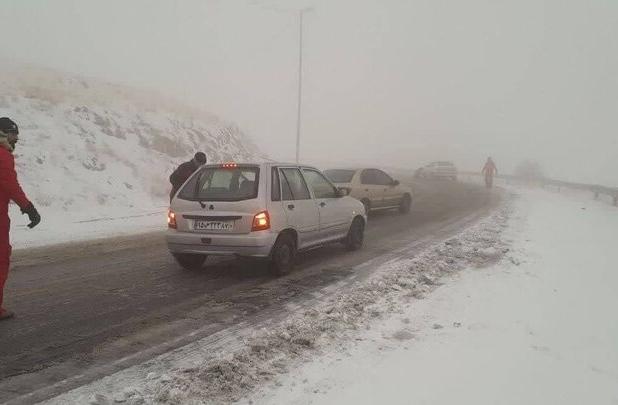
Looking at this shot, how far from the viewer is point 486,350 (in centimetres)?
469

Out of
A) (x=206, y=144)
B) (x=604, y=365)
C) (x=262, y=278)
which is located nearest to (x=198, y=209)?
(x=262, y=278)

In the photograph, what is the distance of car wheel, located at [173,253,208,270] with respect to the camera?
7645 millimetres

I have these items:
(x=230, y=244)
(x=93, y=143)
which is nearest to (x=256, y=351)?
(x=230, y=244)

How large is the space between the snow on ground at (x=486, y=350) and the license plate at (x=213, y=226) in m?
2.58

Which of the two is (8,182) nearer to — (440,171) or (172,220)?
(172,220)

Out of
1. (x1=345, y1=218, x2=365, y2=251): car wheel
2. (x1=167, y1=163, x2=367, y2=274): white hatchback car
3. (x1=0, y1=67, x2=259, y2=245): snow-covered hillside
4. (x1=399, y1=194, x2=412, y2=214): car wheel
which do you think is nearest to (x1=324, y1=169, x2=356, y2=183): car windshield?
(x1=399, y1=194, x2=412, y2=214): car wheel

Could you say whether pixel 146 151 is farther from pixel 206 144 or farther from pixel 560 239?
pixel 560 239

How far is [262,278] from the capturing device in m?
7.24

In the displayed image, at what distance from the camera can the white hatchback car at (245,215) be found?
271 inches

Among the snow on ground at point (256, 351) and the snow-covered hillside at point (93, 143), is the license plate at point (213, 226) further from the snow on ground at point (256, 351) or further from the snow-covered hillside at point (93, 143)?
the snow-covered hillside at point (93, 143)

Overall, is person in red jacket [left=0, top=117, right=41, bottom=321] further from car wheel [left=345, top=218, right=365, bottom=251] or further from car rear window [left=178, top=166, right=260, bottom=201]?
car wheel [left=345, top=218, right=365, bottom=251]

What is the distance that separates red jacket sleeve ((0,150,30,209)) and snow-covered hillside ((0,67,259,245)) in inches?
339

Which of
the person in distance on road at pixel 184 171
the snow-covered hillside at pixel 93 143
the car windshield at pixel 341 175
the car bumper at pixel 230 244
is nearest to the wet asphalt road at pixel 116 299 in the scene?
the car bumper at pixel 230 244

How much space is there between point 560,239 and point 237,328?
8.87 metres
